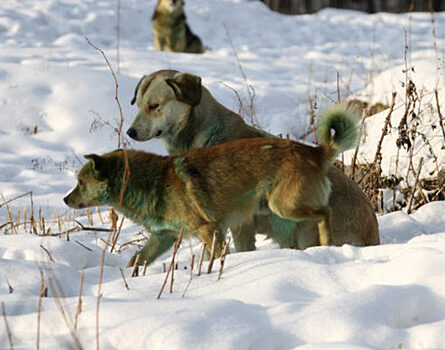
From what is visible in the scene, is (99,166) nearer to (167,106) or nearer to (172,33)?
(167,106)

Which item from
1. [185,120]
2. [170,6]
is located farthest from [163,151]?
[170,6]

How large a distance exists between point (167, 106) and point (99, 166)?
0.96 m

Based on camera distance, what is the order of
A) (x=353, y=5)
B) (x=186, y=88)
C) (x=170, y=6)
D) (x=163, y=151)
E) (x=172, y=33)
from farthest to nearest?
1. (x=353, y=5)
2. (x=170, y=6)
3. (x=172, y=33)
4. (x=163, y=151)
5. (x=186, y=88)

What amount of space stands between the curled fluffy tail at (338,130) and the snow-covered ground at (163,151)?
714 mm

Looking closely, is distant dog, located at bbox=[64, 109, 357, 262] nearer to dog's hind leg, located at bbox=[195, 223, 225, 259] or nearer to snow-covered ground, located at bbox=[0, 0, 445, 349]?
dog's hind leg, located at bbox=[195, 223, 225, 259]

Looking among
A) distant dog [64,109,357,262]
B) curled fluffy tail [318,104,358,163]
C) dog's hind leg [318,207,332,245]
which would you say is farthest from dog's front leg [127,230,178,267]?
curled fluffy tail [318,104,358,163]

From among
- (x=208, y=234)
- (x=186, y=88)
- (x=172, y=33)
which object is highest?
(x=172, y=33)

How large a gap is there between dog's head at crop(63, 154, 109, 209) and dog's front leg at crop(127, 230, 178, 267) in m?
0.41

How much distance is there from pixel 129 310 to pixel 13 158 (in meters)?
6.12

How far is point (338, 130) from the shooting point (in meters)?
3.97

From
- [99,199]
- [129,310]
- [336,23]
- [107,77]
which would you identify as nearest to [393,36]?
[336,23]

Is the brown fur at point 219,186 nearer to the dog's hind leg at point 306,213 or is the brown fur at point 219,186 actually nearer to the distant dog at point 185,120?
the dog's hind leg at point 306,213

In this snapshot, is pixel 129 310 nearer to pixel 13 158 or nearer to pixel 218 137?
pixel 218 137

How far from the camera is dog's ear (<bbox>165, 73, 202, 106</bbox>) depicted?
473 centimetres
